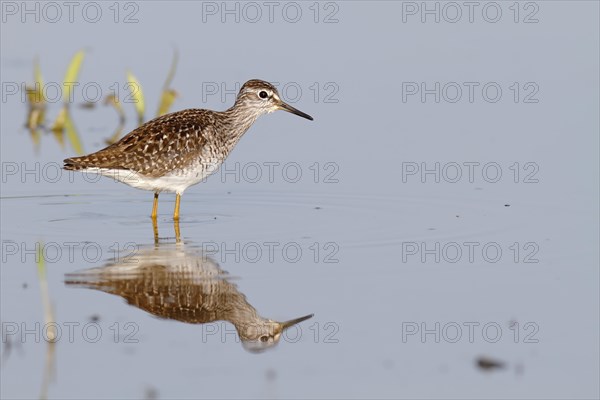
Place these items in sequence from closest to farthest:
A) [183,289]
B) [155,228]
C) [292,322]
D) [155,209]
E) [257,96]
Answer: [292,322]
[183,289]
[155,228]
[155,209]
[257,96]

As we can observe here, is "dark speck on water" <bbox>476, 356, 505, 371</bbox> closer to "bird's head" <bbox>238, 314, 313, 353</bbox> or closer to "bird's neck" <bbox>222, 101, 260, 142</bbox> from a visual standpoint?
"bird's head" <bbox>238, 314, 313, 353</bbox>

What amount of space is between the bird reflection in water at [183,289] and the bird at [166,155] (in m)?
1.65

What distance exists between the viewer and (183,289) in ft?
39.8

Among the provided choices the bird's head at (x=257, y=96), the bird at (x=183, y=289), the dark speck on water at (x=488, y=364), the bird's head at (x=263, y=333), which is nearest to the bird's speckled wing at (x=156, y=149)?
the bird's head at (x=257, y=96)

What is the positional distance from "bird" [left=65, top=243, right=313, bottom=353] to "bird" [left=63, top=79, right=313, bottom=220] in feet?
5.29

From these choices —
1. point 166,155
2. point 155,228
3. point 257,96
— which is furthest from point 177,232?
point 257,96

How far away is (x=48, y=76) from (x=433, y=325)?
449 inches

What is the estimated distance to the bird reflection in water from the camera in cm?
1116

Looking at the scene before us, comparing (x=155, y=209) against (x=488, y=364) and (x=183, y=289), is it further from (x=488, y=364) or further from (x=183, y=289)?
(x=488, y=364)

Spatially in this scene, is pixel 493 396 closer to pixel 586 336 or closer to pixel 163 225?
pixel 586 336

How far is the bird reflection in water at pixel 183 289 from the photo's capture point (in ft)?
36.6

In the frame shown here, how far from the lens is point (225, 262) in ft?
43.1

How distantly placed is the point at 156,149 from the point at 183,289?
11.4ft

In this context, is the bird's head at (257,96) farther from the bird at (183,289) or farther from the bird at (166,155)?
the bird at (183,289)
